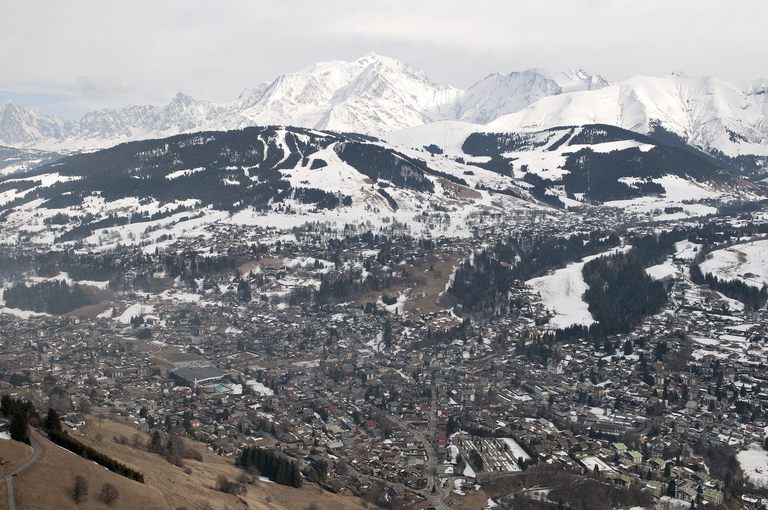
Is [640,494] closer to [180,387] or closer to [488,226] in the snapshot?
[180,387]

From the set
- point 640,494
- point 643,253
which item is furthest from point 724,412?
point 643,253

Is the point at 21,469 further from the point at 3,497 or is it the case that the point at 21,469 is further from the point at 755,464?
the point at 755,464

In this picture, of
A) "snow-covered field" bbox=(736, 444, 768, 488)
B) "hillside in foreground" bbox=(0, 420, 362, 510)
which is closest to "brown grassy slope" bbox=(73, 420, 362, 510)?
"hillside in foreground" bbox=(0, 420, 362, 510)

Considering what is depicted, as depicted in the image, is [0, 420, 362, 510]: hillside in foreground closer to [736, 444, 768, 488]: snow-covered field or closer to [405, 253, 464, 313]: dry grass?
[736, 444, 768, 488]: snow-covered field

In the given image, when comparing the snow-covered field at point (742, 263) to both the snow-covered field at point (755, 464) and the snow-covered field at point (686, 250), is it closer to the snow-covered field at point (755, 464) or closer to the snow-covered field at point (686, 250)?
the snow-covered field at point (686, 250)

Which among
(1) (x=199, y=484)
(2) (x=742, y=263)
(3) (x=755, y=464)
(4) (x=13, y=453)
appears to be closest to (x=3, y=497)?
(4) (x=13, y=453)
